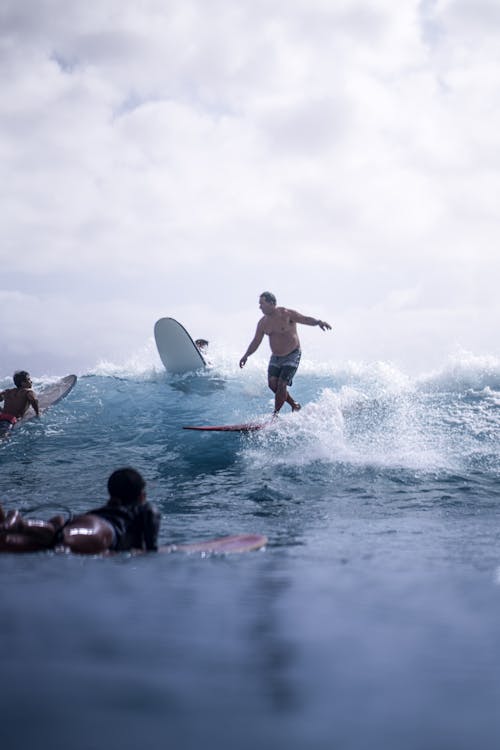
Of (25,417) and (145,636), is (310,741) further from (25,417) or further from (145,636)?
(25,417)

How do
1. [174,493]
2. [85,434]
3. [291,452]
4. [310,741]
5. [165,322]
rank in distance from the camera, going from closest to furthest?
1. [310,741]
2. [174,493]
3. [291,452]
4. [85,434]
5. [165,322]

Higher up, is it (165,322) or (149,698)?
(165,322)

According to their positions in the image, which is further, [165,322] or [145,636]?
[165,322]

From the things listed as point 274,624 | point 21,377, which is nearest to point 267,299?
point 21,377

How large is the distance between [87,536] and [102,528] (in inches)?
4.0

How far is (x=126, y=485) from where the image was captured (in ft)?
12.9

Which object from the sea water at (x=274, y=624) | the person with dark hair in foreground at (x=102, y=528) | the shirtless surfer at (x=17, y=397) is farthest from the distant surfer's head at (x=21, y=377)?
the person with dark hair in foreground at (x=102, y=528)

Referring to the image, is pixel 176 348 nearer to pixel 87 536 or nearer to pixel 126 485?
pixel 126 485


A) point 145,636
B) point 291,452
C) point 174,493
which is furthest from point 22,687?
point 291,452

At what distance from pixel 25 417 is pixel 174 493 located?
5049 mm

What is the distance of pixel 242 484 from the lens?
7773 mm

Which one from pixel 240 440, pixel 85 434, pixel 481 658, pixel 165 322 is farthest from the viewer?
pixel 165 322

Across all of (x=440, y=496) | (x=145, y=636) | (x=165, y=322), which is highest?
(x=165, y=322)

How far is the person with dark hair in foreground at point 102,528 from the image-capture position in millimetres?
3730
